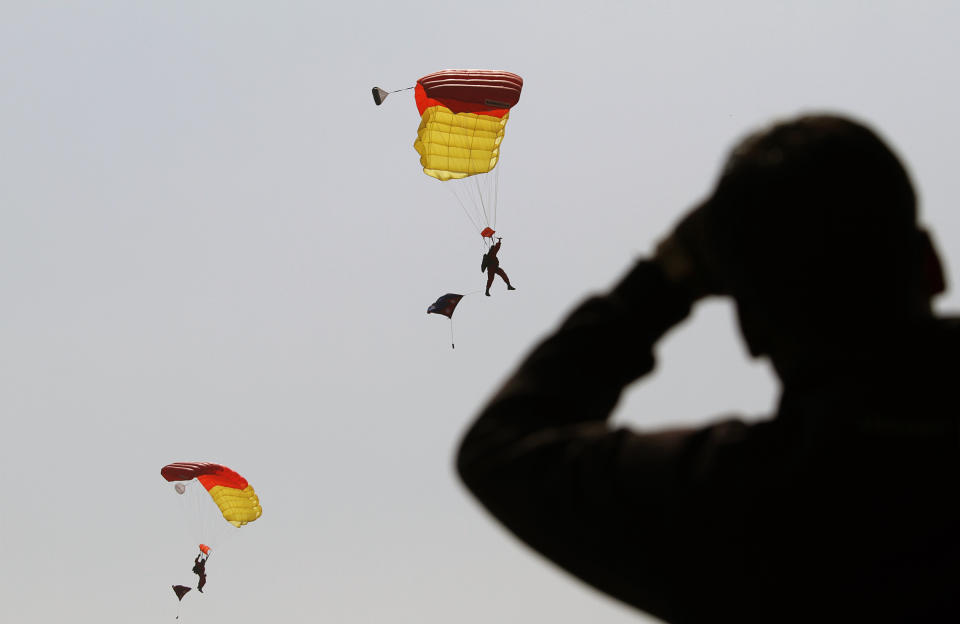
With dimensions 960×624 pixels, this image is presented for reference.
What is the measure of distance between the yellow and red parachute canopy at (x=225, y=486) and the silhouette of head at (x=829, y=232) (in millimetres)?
29437

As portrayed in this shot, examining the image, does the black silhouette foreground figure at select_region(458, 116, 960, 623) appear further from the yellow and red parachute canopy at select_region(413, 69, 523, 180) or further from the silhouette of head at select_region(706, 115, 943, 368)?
the yellow and red parachute canopy at select_region(413, 69, 523, 180)

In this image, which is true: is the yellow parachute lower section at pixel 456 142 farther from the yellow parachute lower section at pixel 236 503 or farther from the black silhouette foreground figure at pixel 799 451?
the black silhouette foreground figure at pixel 799 451

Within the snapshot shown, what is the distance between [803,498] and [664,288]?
0.34 m

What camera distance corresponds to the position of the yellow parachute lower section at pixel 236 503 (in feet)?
106

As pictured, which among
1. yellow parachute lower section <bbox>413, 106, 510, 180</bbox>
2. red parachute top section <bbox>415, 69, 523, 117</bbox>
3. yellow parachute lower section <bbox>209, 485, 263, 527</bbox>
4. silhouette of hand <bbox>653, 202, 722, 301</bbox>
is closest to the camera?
silhouette of hand <bbox>653, 202, 722, 301</bbox>

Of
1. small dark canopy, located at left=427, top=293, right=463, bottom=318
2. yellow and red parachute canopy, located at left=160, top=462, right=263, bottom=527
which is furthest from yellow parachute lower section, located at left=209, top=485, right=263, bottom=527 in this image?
small dark canopy, located at left=427, top=293, right=463, bottom=318

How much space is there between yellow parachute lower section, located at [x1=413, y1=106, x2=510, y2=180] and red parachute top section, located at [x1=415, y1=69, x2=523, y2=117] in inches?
14.3

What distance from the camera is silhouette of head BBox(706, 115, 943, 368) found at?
48.8 inches

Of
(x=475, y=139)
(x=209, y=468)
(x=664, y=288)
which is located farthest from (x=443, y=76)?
(x=664, y=288)

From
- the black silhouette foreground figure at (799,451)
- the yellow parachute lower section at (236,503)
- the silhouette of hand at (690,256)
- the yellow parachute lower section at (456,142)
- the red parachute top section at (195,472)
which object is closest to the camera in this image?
the black silhouette foreground figure at (799,451)

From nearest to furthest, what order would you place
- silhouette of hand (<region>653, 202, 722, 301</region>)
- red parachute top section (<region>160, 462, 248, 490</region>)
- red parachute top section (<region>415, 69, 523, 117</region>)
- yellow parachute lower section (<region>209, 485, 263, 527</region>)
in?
silhouette of hand (<region>653, 202, 722, 301</region>)
red parachute top section (<region>415, 69, 523, 117</region>)
red parachute top section (<region>160, 462, 248, 490</region>)
yellow parachute lower section (<region>209, 485, 263, 527</region>)

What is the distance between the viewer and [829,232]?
124 cm

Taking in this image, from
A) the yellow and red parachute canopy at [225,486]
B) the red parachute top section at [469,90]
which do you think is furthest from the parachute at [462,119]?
the yellow and red parachute canopy at [225,486]

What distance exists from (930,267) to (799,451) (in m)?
0.27
